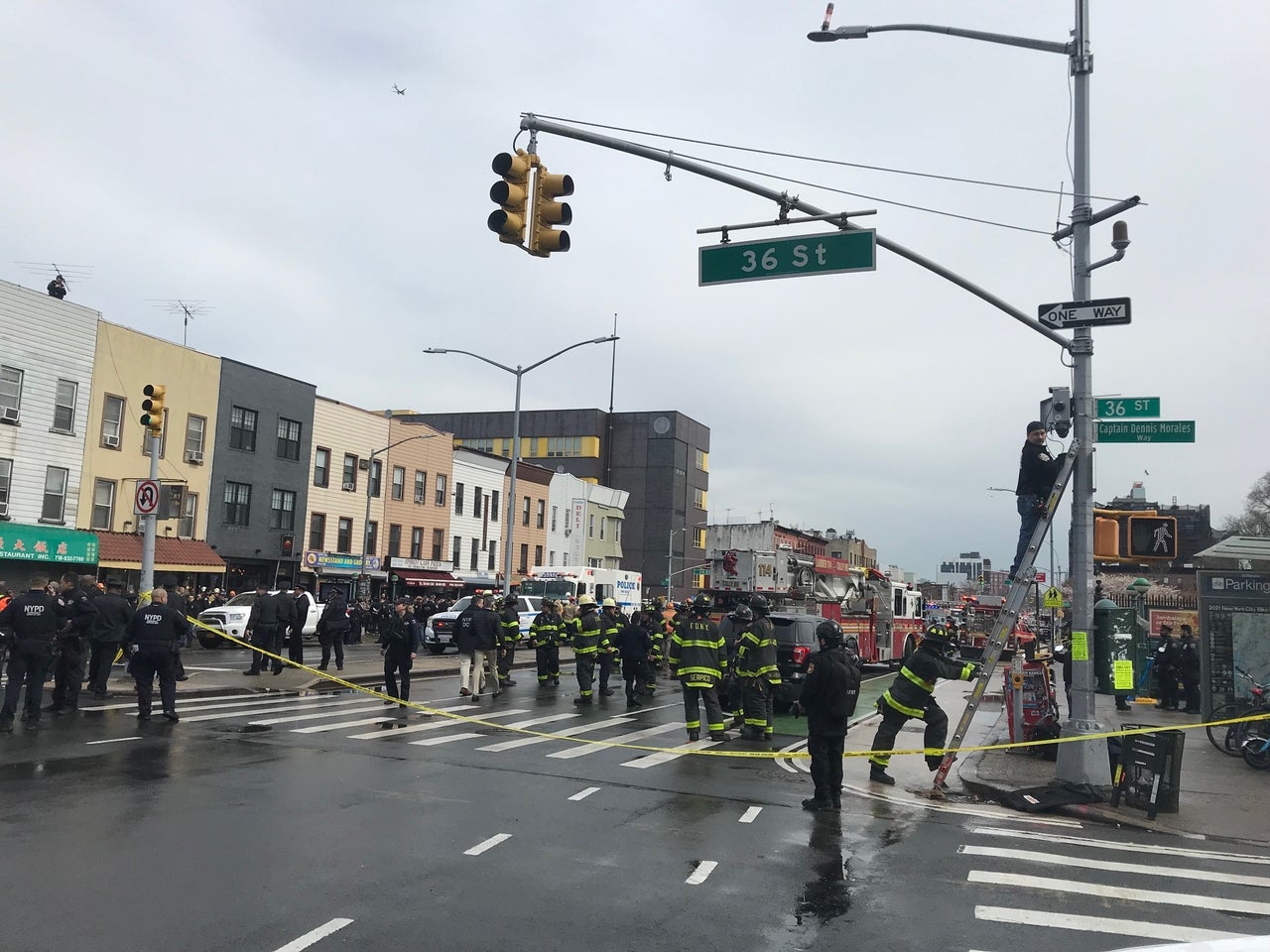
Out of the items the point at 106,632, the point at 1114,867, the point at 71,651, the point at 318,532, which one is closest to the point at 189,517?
the point at 318,532

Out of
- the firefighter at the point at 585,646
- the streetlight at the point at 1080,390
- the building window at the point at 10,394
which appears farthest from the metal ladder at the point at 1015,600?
the building window at the point at 10,394

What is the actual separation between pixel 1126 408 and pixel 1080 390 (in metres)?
0.91

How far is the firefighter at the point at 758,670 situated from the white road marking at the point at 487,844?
20.6ft

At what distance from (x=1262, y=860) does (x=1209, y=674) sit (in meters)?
8.38

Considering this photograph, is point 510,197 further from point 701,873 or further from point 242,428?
point 242,428

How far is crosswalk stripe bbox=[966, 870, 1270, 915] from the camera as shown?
687 centimetres

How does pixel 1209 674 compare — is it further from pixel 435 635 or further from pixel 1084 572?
pixel 435 635

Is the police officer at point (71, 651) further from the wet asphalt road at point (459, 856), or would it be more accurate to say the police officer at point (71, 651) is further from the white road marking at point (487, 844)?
the white road marking at point (487, 844)

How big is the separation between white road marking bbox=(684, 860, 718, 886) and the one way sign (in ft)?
23.7

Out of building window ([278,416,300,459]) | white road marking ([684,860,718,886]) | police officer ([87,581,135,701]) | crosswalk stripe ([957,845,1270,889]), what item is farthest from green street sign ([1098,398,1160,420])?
building window ([278,416,300,459])

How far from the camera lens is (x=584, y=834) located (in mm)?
8094

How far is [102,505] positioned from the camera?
109 ft

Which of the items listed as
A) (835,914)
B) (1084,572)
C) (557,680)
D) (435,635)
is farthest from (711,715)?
(435,635)

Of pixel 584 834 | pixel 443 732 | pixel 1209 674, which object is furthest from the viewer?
pixel 1209 674
